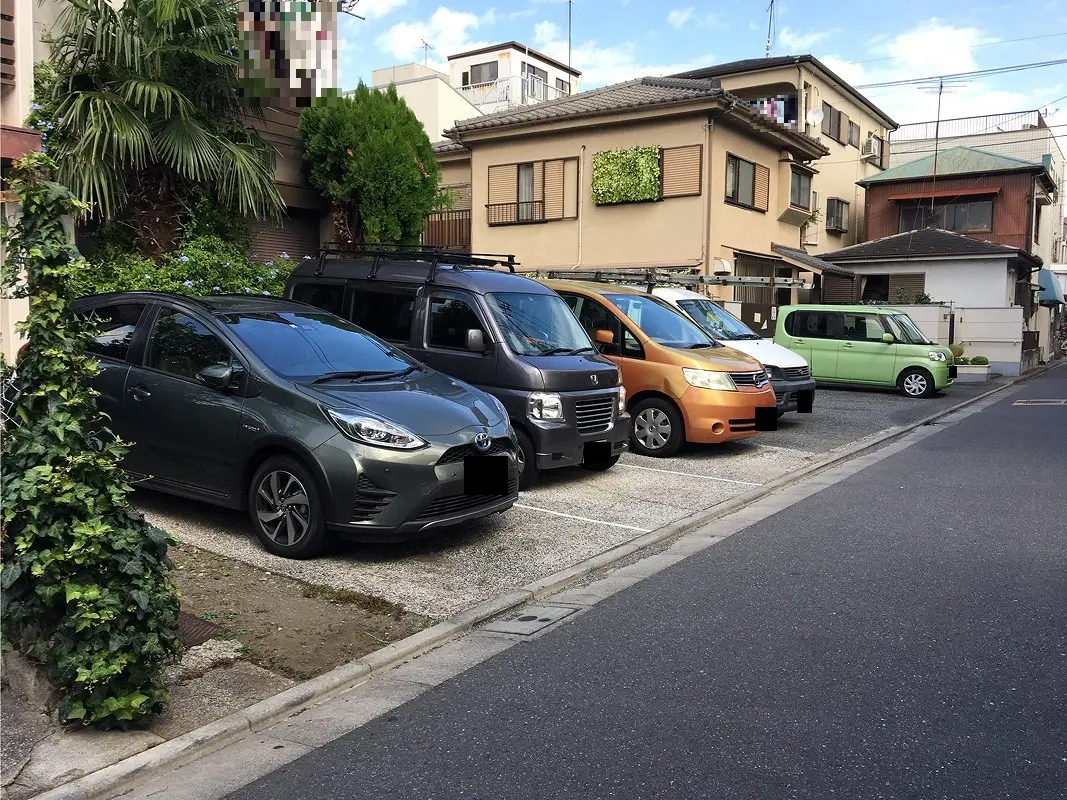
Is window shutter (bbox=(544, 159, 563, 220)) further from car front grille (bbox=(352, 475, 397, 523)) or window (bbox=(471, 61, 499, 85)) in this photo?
window (bbox=(471, 61, 499, 85))

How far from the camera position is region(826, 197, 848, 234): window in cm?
3206

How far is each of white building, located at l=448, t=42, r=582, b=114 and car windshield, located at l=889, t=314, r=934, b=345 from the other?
90.0ft

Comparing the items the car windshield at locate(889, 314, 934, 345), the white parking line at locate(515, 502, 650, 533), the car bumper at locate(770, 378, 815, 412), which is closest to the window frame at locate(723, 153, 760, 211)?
the car windshield at locate(889, 314, 934, 345)

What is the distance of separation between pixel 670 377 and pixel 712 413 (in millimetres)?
612

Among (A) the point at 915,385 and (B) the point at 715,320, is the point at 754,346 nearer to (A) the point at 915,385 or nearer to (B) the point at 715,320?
(B) the point at 715,320

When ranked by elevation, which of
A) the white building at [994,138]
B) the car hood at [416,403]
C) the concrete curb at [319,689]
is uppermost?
the white building at [994,138]

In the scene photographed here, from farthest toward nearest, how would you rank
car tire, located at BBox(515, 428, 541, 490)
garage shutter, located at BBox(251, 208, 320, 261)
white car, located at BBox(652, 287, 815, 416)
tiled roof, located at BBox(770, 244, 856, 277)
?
tiled roof, located at BBox(770, 244, 856, 277)
garage shutter, located at BBox(251, 208, 320, 261)
white car, located at BBox(652, 287, 815, 416)
car tire, located at BBox(515, 428, 541, 490)

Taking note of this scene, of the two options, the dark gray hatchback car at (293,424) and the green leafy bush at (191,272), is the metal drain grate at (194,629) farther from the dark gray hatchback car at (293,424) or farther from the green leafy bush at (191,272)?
the green leafy bush at (191,272)

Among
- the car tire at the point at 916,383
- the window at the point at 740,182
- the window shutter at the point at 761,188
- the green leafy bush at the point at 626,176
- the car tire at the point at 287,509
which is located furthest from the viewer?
the window shutter at the point at 761,188

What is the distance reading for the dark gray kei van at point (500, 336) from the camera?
790 cm

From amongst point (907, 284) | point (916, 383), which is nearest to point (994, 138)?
point (907, 284)

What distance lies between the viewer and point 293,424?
569 centimetres

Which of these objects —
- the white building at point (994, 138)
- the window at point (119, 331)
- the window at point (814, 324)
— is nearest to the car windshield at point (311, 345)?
the window at point (119, 331)

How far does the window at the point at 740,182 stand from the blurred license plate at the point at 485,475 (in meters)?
17.3
